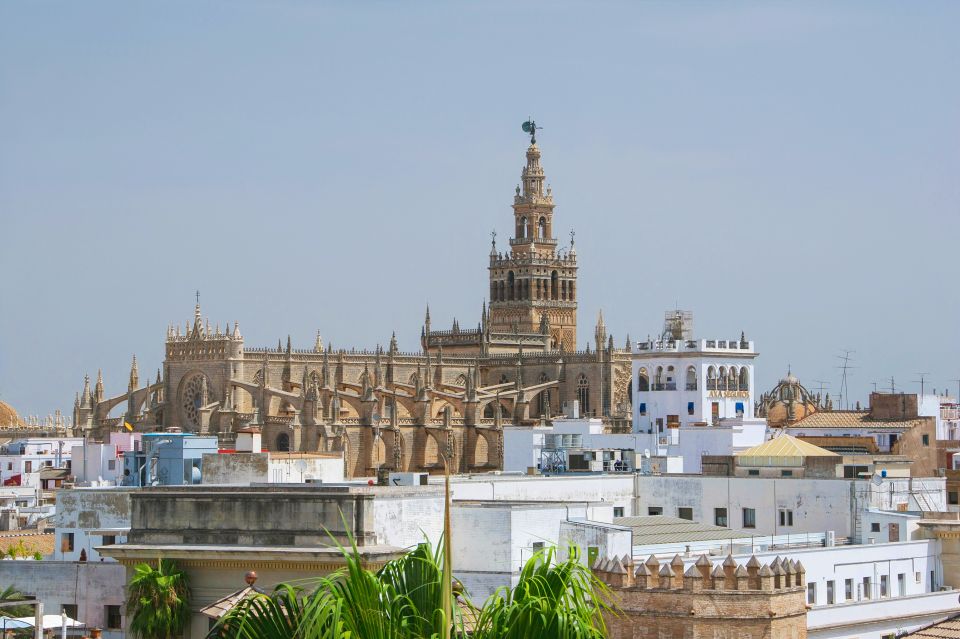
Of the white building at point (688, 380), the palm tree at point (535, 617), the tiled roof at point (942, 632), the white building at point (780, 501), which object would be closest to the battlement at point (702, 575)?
the tiled roof at point (942, 632)

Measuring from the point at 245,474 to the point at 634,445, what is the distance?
21329mm

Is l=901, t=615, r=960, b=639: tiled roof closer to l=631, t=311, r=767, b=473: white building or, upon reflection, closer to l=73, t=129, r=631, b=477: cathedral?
l=631, t=311, r=767, b=473: white building

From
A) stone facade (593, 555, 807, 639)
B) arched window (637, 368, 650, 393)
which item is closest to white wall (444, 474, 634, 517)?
stone facade (593, 555, 807, 639)

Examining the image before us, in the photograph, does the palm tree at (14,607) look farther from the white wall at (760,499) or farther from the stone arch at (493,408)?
the stone arch at (493,408)

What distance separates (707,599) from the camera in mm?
31078

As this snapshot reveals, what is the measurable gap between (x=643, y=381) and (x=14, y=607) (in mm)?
47746

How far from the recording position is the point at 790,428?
70000 millimetres

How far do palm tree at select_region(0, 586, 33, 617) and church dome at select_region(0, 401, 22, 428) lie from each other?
84.1m

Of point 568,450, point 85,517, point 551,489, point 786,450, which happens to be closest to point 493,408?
point 568,450

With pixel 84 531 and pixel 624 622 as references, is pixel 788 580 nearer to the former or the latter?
pixel 624 622

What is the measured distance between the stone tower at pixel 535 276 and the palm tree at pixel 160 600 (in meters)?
94.9

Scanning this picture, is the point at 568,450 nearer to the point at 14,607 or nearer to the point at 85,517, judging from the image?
the point at 85,517

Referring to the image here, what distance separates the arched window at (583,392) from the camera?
10731cm

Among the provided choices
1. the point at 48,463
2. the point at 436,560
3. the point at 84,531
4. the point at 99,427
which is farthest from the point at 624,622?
the point at 99,427
